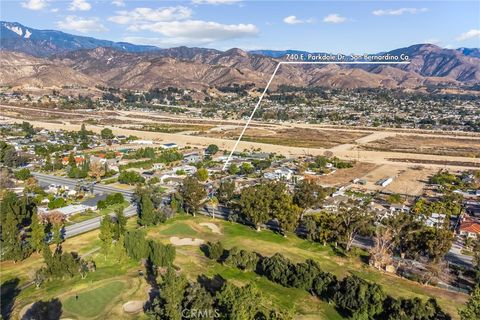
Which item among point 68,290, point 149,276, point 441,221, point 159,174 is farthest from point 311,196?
point 159,174

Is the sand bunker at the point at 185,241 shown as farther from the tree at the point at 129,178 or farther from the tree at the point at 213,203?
the tree at the point at 129,178

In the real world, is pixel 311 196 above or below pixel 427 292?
above

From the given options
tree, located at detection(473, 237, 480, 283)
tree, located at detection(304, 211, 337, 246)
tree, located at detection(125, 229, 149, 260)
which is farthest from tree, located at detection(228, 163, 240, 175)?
tree, located at detection(473, 237, 480, 283)

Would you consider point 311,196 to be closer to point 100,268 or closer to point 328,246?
point 328,246

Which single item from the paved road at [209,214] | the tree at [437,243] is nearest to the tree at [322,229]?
the paved road at [209,214]

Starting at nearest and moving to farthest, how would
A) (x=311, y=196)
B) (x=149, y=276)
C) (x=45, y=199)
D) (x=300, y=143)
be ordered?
1. (x=149, y=276)
2. (x=311, y=196)
3. (x=45, y=199)
4. (x=300, y=143)

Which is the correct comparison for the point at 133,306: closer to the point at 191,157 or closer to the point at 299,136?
the point at 191,157

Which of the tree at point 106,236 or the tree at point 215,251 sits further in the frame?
the tree at point 215,251
